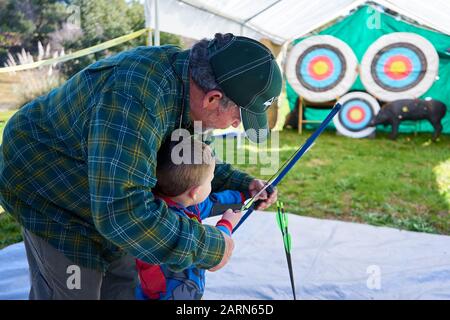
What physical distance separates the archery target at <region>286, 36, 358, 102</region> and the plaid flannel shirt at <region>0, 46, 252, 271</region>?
15.9 feet

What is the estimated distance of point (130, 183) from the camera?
2.65ft

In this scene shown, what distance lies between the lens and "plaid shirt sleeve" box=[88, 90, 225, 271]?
801mm

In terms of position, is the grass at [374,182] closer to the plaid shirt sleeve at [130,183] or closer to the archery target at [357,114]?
the archery target at [357,114]

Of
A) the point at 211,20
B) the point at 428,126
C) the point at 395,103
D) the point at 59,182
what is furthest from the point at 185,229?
the point at 428,126

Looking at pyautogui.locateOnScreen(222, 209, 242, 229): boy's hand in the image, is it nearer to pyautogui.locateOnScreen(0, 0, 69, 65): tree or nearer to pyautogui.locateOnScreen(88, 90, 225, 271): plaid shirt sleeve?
pyautogui.locateOnScreen(88, 90, 225, 271): plaid shirt sleeve

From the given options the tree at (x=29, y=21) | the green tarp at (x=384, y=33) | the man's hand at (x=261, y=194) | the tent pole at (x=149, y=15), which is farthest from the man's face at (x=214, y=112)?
the tree at (x=29, y=21)

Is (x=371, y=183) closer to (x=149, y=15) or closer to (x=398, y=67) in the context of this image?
(x=149, y=15)

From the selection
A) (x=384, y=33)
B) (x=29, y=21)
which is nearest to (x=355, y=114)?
(x=384, y=33)

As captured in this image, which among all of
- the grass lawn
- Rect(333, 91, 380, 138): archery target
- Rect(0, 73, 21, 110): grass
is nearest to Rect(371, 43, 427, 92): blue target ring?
Rect(333, 91, 380, 138): archery target

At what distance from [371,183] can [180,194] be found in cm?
281
